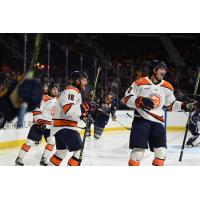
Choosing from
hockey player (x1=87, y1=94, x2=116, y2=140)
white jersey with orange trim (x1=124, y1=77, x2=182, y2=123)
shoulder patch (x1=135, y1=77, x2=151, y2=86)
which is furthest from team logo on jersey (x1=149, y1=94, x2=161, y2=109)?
hockey player (x1=87, y1=94, x2=116, y2=140)

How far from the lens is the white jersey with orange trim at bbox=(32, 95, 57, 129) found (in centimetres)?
380

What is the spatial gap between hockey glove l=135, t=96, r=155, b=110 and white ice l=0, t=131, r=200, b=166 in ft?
1.63

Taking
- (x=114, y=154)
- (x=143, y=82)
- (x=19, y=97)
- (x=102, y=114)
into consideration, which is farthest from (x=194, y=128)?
(x=19, y=97)

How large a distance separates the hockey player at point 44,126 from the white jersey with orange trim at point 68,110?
429 millimetres

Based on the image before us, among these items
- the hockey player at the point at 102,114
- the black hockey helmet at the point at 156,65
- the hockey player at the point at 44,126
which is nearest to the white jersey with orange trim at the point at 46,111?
the hockey player at the point at 44,126

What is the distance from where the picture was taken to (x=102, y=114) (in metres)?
4.62

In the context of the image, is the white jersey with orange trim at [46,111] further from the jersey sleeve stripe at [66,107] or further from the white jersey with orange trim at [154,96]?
the white jersey with orange trim at [154,96]

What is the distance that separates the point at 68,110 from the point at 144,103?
0.58 m

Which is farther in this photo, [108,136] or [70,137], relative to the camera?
[108,136]

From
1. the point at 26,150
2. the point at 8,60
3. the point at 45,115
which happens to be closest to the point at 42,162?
the point at 26,150

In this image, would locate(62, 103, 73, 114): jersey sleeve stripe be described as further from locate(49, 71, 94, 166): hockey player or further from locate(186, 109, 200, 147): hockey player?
locate(186, 109, 200, 147): hockey player
